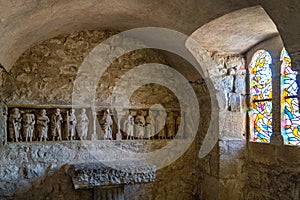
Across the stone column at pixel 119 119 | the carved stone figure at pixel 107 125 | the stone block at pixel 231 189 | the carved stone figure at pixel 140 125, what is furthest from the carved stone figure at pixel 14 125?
the stone block at pixel 231 189

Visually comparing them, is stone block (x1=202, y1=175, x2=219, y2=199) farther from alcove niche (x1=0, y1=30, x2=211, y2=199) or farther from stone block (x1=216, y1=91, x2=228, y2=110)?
stone block (x1=216, y1=91, x2=228, y2=110)

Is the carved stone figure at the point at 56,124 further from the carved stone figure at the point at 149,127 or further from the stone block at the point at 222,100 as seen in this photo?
the stone block at the point at 222,100

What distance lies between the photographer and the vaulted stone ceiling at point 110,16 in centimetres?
243

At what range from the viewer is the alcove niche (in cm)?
414

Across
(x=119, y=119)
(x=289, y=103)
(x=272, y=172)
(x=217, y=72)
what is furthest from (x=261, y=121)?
(x=119, y=119)

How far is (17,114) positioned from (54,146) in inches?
27.5

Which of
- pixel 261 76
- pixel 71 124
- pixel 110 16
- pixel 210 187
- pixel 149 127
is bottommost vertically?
pixel 210 187

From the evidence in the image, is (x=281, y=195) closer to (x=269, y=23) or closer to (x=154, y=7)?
(x=269, y=23)

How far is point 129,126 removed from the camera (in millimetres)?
4762

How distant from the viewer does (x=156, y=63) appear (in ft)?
16.6

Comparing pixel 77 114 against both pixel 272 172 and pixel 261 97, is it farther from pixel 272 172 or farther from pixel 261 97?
pixel 272 172

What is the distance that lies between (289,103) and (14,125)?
12.3ft

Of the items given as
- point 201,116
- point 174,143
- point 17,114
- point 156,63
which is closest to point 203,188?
point 174,143

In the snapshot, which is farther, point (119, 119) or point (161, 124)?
point (161, 124)
